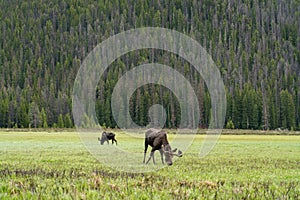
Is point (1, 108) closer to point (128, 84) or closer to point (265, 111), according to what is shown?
point (128, 84)

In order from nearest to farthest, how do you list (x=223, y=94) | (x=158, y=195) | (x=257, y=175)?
(x=158, y=195)
(x=257, y=175)
(x=223, y=94)

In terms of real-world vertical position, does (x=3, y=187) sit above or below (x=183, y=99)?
below

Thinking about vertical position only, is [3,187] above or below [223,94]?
below

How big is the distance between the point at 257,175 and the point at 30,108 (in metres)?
150

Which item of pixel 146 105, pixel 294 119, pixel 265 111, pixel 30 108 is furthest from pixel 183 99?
pixel 30 108

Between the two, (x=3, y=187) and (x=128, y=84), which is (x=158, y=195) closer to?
(x=3, y=187)

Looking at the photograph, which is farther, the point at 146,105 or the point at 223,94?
the point at 223,94

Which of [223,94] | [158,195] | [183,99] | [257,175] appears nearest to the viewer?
[158,195]

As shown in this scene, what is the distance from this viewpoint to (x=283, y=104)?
547ft

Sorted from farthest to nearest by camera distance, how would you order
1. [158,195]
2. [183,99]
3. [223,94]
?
[223,94] → [183,99] → [158,195]

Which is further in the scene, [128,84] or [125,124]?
[128,84]

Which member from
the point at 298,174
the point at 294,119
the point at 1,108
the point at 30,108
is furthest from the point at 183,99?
the point at 298,174

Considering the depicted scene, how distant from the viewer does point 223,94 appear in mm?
182250

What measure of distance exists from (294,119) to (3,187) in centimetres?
16042
